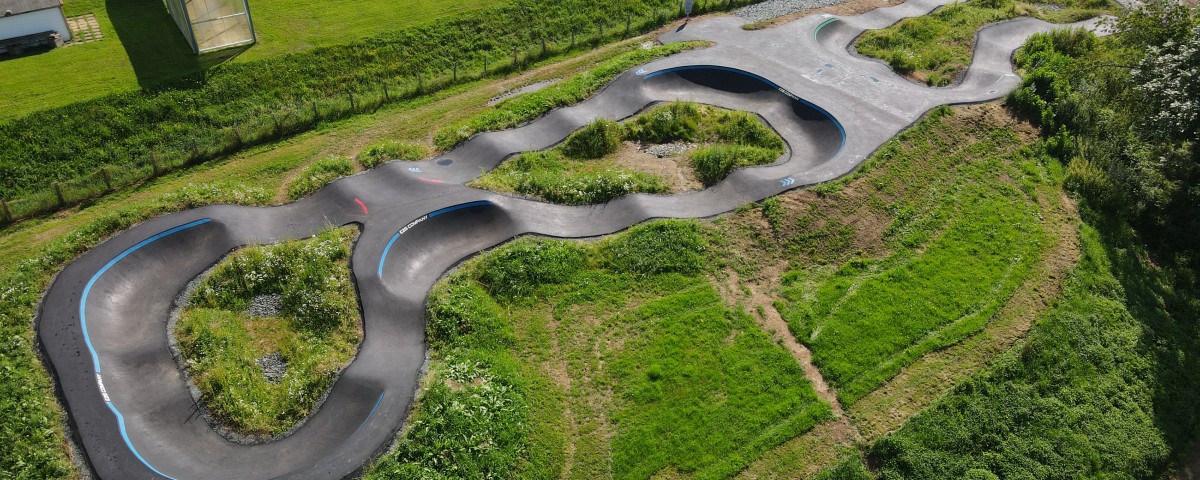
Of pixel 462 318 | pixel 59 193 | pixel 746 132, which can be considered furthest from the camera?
pixel 746 132

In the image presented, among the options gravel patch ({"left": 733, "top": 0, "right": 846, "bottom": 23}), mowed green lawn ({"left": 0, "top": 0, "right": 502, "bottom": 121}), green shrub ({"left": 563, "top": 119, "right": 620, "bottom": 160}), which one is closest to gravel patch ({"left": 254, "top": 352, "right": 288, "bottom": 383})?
green shrub ({"left": 563, "top": 119, "right": 620, "bottom": 160})

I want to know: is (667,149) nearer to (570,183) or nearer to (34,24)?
(570,183)

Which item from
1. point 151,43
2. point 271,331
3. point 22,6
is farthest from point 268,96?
point 271,331

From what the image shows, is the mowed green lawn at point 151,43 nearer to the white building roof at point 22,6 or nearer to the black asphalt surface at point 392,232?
the white building roof at point 22,6

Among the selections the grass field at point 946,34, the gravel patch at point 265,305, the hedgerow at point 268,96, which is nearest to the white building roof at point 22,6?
the hedgerow at point 268,96

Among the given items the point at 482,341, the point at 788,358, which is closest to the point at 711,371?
the point at 788,358

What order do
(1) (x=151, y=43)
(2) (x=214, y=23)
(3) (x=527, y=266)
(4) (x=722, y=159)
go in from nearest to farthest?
(3) (x=527, y=266)
(4) (x=722, y=159)
(2) (x=214, y=23)
(1) (x=151, y=43)
